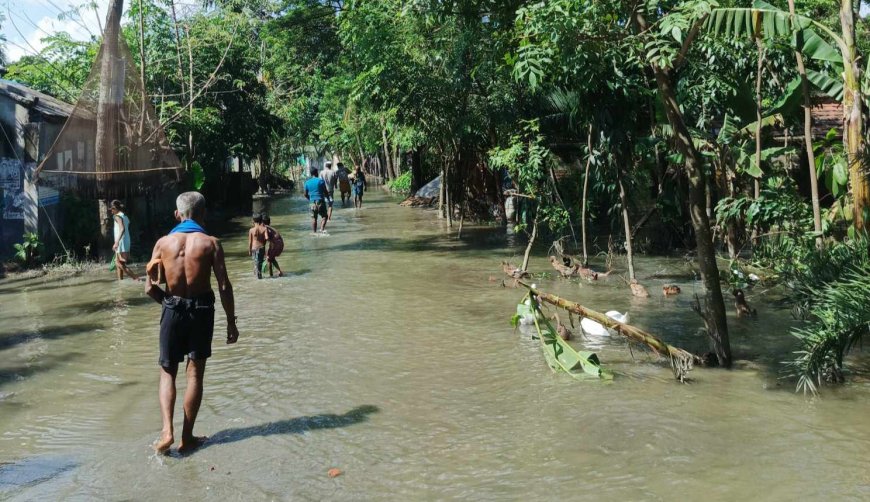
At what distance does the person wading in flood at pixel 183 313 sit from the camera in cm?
567

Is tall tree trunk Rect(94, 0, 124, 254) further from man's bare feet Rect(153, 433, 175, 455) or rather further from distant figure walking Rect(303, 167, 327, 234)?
man's bare feet Rect(153, 433, 175, 455)

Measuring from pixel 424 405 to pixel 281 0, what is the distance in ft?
95.8

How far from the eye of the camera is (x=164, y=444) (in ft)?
18.5

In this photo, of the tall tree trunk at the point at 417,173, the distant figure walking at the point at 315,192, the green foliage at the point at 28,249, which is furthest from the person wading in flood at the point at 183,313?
the tall tree trunk at the point at 417,173

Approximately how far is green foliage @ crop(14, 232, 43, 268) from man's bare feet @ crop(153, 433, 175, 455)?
10.2 m

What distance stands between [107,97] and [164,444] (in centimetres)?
1113

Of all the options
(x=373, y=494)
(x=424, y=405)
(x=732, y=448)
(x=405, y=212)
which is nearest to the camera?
(x=373, y=494)

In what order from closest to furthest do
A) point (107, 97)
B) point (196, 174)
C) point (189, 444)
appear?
point (189, 444) < point (107, 97) < point (196, 174)

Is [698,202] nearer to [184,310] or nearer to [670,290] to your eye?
[670,290]

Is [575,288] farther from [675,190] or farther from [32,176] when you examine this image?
[32,176]

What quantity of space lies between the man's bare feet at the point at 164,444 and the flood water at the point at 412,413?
114mm

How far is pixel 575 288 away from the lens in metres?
12.3

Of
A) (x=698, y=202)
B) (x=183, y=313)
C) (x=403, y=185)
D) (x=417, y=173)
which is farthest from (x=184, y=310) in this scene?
(x=403, y=185)

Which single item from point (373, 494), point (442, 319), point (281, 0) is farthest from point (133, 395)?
point (281, 0)
